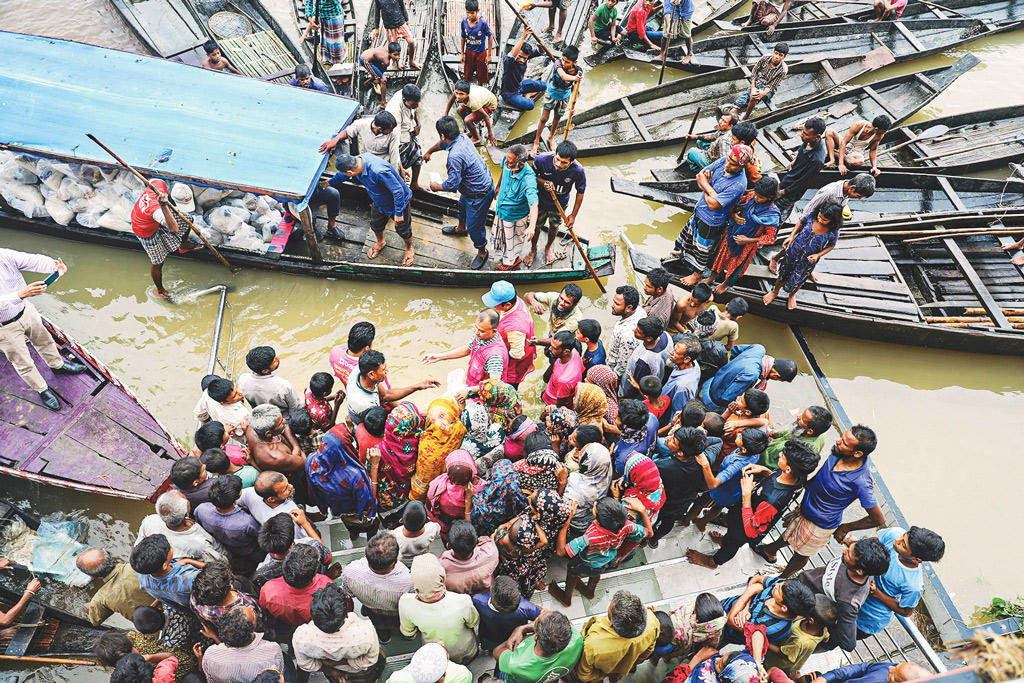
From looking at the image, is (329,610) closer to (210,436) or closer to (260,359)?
(210,436)

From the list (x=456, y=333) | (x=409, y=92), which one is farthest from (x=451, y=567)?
(x=409, y=92)

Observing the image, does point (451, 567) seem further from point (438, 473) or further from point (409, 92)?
point (409, 92)

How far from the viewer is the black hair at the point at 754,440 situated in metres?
4.96

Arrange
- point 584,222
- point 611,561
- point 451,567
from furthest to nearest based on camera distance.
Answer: point 584,222 → point 611,561 → point 451,567

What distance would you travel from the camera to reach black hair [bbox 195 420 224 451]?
15.9 ft

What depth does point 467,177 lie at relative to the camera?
7.43 m

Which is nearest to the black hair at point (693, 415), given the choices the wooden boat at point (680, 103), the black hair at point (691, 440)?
the black hair at point (691, 440)

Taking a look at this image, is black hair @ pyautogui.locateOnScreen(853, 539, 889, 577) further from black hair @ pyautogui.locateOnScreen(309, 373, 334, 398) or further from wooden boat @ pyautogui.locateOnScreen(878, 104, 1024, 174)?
wooden boat @ pyautogui.locateOnScreen(878, 104, 1024, 174)

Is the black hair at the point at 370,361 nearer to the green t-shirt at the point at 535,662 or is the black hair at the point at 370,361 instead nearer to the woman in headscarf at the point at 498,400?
the woman in headscarf at the point at 498,400

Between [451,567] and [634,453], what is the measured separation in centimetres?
168

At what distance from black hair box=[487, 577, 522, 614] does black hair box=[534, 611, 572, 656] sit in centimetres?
32

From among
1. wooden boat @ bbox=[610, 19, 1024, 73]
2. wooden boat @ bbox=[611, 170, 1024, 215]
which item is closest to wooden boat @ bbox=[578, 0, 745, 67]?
wooden boat @ bbox=[610, 19, 1024, 73]

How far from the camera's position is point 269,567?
4.41m

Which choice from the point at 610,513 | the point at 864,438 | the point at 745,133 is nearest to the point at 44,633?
the point at 610,513
